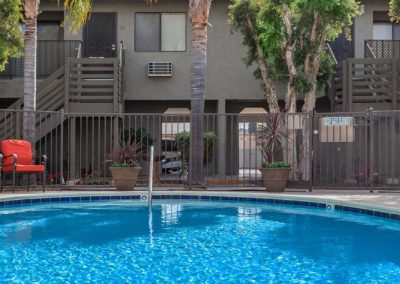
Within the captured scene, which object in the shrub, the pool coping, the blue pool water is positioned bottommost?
the blue pool water

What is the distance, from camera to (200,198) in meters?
11.1

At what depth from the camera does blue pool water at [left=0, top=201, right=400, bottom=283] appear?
4.88 metres

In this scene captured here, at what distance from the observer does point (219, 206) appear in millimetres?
10336

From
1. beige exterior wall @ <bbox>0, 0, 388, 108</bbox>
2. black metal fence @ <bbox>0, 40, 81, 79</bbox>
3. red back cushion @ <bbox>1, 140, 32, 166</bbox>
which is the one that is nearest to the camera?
red back cushion @ <bbox>1, 140, 32, 166</bbox>

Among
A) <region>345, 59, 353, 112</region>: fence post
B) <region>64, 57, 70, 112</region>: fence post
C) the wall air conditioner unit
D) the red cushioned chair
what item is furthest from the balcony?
the red cushioned chair

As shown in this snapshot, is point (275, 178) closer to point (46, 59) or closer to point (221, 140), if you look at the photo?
point (221, 140)

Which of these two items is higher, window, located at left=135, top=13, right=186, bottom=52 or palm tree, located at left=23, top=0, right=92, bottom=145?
window, located at left=135, top=13, right=186, bottom=52

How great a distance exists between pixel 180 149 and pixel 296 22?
4845 mm

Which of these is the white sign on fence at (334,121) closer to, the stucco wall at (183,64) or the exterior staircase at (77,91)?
the stucco wall at (183,64)

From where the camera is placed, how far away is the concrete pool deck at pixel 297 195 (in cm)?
923

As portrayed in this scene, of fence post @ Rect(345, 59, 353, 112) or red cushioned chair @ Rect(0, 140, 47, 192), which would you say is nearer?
red cushioned chair @ Rect(0, 140, 47, 192)

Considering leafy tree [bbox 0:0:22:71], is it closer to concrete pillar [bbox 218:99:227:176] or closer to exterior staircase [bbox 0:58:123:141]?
exterior staircase [bbox 0:58:123:141]

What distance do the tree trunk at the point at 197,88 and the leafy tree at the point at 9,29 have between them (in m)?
4.28

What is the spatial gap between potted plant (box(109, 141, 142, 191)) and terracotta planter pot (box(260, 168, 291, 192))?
2835 mm
